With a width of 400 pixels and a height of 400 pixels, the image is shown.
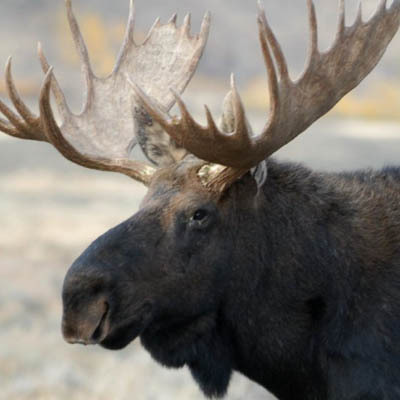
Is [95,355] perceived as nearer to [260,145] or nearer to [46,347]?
[46,347]

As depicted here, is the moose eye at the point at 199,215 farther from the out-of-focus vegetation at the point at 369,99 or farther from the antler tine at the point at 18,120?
the out-of-focus vegetation at the point at 369,99

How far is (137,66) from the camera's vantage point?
5723mm

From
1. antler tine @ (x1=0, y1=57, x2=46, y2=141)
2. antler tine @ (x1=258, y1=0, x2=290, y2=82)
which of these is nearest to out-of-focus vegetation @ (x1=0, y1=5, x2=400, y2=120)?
antler tine @ (x1=0, y1=57, x2=46, y2=141)

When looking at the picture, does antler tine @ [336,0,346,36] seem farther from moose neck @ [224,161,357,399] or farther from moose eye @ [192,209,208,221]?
moose eye @ [192,209,208,221]

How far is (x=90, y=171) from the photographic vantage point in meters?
16.7

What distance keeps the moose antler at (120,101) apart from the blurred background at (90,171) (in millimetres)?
1795

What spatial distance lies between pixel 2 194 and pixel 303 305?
10.7 metres

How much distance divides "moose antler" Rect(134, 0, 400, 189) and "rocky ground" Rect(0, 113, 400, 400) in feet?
6.98

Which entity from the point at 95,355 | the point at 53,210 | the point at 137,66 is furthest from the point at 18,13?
the point at 137,66

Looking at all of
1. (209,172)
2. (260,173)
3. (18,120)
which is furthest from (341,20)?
(18,120)

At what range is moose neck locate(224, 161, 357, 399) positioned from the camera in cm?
472

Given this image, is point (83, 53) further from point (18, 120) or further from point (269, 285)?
point (269, 285)

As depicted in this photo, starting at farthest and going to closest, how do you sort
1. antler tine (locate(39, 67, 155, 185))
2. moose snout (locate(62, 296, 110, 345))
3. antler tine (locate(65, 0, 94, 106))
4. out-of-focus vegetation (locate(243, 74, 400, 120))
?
out-of-focus vegetation (locate(243, 74, 400, 120)) → antler tine (locate(65, 0, 94, 106)) → antler tine (locate(39, 67, 155, 185)) → moose snout (locate(62, 296, 110, 345))

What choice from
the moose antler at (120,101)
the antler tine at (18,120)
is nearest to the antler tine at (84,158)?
the moose antler at (120,101)
